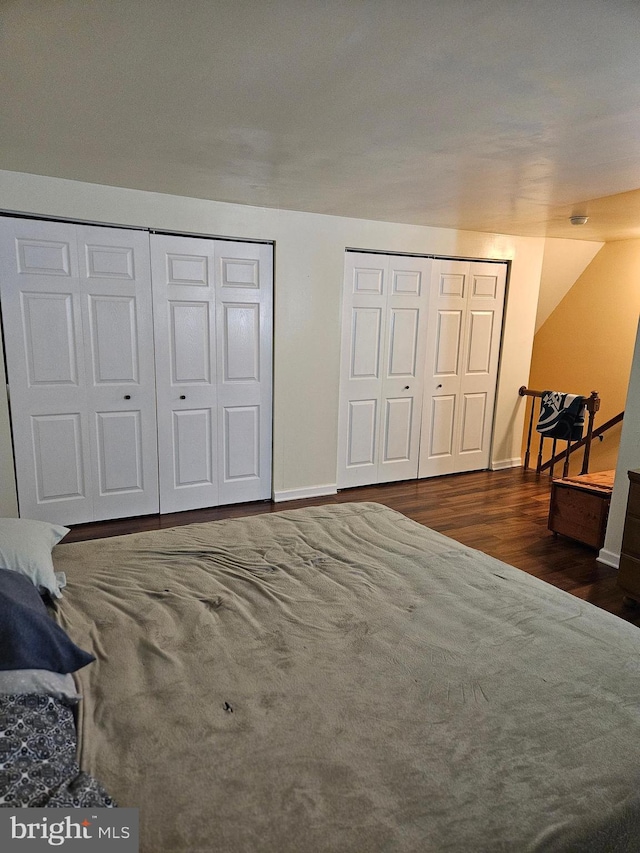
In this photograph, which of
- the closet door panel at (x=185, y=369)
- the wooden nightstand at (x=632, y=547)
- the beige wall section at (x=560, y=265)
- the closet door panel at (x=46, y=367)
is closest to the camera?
the wooden nightstand at (x=632, y=547)

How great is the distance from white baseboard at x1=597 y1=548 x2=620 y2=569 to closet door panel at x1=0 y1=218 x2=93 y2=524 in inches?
140

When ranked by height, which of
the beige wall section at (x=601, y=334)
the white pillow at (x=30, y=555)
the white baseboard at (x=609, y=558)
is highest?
the beige wall section at (x=601, y=334)

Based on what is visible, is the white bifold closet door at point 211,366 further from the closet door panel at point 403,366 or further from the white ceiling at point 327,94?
the closet door panel at point 403,366

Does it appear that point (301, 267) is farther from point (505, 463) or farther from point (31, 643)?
point (31, 643)

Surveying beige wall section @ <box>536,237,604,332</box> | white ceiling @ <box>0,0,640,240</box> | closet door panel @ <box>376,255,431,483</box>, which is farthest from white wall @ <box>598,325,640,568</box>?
beige wall section @ <box>536,237,604,332</box>

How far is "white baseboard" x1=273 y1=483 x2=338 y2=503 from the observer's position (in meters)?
4.56

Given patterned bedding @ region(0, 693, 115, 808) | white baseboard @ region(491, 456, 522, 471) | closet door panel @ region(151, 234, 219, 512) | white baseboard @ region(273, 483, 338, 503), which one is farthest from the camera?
white baseboard @ region(491, 456, 522, 471)

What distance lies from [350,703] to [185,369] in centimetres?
313

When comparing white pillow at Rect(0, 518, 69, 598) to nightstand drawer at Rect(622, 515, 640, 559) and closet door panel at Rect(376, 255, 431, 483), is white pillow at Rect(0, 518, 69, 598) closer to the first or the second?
nightstand drawer at Rect(622, 515, 640, 559)

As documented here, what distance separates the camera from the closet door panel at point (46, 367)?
3.45 m

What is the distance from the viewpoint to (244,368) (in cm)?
429

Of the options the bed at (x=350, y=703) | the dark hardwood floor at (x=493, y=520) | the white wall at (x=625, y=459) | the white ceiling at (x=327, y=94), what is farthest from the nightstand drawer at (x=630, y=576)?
the white ceiling at (x=327, y=94)

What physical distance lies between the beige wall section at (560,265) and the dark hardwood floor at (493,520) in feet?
6.96

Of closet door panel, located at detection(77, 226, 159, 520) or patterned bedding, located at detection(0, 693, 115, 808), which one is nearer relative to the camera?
patterned bedding, located at detection(0, 693, 115, 808)
